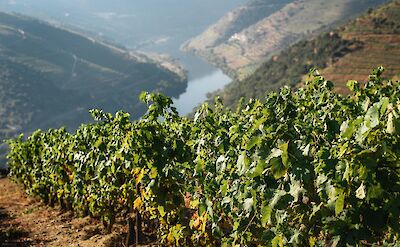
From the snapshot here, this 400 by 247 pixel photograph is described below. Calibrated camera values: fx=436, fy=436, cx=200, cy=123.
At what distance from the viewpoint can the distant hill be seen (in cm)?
10638

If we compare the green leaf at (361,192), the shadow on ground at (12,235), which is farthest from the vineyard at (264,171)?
the shadow on ground at (12,235)

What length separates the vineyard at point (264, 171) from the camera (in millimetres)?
4246

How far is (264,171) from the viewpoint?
487cm

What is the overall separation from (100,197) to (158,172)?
4186 millimetres

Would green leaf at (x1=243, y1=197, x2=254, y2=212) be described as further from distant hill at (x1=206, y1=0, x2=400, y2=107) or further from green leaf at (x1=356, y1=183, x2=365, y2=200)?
distant hill at (x1=206, y1=0, x2=400, y2=107)

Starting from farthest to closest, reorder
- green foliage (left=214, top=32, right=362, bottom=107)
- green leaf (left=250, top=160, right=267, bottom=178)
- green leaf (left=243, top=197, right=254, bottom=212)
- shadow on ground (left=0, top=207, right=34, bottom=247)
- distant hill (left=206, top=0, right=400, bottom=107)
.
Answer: green foliage (left=214, top=32, right=362, bottom=107) → distant hill (left=206, top=0, right=400, bottom=107) → shadow on ground (left=0, top=207, right=34, bottom=247) → green leaf (left=243, top=197, right=254, bottom=212) → green leaf (left=250, top=160, right=267, bottom=178)

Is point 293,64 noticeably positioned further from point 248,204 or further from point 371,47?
point 248,204

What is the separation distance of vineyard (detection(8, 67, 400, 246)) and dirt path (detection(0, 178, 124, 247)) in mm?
680

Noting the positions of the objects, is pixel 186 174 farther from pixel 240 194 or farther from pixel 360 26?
pixel 360 26

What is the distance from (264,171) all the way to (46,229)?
10.8 meters

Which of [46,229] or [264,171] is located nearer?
[264,171]

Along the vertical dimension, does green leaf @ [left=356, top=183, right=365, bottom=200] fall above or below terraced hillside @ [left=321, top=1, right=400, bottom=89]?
below

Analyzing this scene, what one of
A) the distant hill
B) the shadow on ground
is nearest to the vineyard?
the shadow on ground

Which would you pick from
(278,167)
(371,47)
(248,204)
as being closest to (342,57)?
(371,47)
